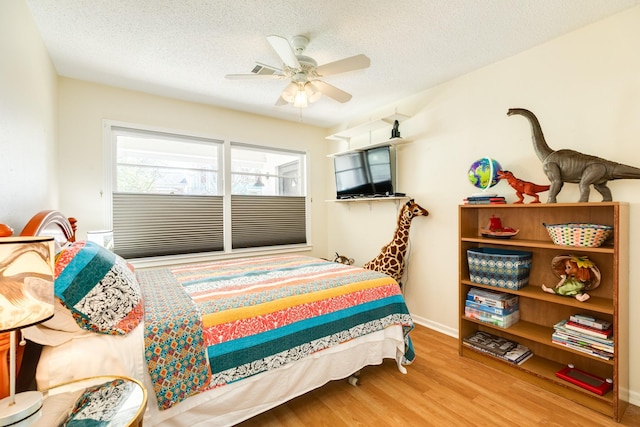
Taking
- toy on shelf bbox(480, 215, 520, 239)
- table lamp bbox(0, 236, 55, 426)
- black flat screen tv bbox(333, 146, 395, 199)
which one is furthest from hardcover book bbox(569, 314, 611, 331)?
table lamp bbox(0, 236, 55, 426)

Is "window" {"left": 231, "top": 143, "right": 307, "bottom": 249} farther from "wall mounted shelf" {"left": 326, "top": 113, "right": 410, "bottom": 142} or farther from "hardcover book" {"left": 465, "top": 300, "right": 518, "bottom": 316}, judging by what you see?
"hardcover book" {"left": 465, "top": 300, "right": 518, "bottom": 316}

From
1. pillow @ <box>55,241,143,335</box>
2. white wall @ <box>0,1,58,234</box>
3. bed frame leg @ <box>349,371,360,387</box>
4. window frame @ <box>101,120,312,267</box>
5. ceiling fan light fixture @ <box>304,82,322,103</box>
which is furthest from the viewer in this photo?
window frame @ <box>101,120,312,267</box>

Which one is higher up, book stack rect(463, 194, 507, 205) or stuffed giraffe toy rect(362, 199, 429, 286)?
book stack rect(463, 194, 507, 205)

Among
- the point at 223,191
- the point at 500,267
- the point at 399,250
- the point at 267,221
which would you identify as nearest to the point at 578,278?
the point at 500,267

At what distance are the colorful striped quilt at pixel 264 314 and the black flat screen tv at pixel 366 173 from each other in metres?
1.34

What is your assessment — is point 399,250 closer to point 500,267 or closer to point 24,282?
point 500,267

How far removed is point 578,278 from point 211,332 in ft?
8.00

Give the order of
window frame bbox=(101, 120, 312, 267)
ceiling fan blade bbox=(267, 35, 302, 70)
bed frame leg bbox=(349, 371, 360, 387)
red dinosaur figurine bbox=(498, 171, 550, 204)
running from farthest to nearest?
1. window frame bbox=(101, 120, 312, 267)
2. red dinosaur figurine bbox=(498, 171, 550, 204)
3. bed frame leg bbox=(349, 371, 360, 387)
4. ceiling fan blade bbox=(267, 35, 302, 70)

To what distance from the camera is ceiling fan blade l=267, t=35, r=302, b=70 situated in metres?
1.75

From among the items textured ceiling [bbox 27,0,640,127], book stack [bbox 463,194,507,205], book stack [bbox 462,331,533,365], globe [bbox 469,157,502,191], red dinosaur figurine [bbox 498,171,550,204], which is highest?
textured ceiling [bbox 27,0,640,127]

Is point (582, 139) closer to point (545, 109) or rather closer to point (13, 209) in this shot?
point (545, 109)

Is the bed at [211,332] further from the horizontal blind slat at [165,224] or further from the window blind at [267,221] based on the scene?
the window blind at [267,221]

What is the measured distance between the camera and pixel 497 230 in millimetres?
2438

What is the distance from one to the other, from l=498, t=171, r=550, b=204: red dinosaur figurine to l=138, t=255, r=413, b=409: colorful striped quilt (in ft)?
4.06
